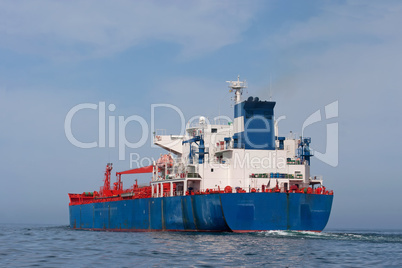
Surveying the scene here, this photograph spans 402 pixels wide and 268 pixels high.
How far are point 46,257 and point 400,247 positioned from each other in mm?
19411

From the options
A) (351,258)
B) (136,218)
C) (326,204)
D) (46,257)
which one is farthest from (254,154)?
(46,257)

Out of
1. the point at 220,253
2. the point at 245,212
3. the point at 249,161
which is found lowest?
the point at 220,253

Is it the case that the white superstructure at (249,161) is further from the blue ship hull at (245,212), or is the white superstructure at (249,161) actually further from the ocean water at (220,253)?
the ocean water at (220,253)

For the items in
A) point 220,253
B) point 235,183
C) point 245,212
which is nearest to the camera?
point 220,253

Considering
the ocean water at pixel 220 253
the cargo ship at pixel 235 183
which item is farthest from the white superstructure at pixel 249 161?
the ocean water at pixel 220 253

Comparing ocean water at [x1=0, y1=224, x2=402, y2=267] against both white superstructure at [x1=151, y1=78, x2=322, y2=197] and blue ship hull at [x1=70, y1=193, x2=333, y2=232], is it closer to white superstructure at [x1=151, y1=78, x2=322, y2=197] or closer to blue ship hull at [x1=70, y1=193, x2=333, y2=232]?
blue ship hull at [x1=70, y1=193, x2=333, y2=232]

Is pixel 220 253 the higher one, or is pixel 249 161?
pixel 249 161

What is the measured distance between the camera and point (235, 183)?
43156 mm

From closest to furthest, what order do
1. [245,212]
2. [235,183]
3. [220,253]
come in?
[220,253] → [245,212] → [235,183]

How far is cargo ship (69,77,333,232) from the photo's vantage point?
127 ft

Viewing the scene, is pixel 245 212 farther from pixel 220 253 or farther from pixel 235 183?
pixel 220 253

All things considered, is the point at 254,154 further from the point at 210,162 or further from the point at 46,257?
the point at 46,257

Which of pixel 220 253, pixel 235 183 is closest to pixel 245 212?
pixel 235 183

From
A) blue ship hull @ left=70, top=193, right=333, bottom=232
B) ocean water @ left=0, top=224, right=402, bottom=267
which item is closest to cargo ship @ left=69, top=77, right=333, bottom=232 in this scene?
blue ship hull @ left=70, top=193, right=333, bottom=232
